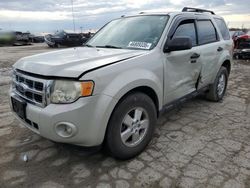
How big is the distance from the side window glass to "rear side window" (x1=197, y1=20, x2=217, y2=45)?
20cm

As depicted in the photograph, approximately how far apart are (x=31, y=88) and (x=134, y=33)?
68.8 inches

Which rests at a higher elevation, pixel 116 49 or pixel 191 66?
pixel 116 49

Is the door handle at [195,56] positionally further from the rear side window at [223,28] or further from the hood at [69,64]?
the rear side window at [223,28]

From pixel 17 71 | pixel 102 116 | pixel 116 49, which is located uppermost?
pixel 116 49

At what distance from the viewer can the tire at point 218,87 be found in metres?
5.23

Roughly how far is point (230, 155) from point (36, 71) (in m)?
2.57

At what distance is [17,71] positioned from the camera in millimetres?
3146

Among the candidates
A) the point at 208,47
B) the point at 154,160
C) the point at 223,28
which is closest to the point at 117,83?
the point at 154,160

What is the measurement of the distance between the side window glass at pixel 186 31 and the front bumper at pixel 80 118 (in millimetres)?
1804

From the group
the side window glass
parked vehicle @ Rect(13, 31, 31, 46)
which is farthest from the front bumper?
parked vehicle @ Rect(13, 31, 31, 46)

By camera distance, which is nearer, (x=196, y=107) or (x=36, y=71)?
(x=36, y=71)

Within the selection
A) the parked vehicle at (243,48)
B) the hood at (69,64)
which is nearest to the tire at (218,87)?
the hood at (69,64)

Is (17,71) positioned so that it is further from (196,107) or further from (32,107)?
(196,107)

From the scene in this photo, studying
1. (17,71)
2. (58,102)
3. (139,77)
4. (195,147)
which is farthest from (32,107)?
(195,147)
